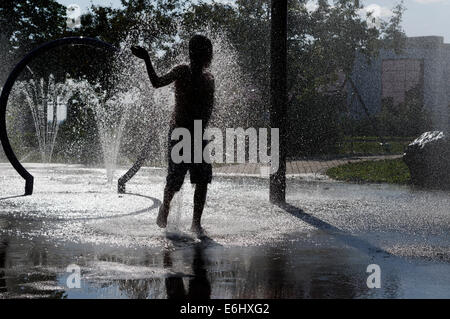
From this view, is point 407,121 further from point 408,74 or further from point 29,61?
point 29,61

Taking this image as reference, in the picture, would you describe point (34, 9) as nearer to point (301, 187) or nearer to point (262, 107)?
point (262, 107)

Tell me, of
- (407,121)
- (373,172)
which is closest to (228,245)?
(373,172)

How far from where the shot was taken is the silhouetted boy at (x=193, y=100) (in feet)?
25.4

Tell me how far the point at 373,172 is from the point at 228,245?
31.9ft

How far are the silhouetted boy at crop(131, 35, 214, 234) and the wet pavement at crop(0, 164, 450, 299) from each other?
1.59ft

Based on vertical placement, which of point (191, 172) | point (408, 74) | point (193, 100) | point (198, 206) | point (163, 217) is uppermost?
point (408, 74)

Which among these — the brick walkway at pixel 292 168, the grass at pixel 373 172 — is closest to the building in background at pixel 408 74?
the brick walkway at pixel 292 168

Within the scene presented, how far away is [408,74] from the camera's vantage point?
51.6 meters

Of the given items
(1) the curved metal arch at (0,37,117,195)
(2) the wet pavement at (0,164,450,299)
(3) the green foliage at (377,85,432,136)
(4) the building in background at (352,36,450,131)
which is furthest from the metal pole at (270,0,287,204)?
(4) the building in background at (352,36,450,131)

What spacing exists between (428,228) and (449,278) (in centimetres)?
287

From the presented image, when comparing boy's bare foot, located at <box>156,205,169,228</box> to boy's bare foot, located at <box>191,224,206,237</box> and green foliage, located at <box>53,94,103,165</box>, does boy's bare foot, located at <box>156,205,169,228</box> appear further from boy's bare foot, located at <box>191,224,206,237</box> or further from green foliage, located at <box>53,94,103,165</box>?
green foliage, located at <box>53,94,103,165</box>

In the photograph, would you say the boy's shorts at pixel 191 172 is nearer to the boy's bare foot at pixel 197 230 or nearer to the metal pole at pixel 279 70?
the boy's bare foot at pixel 197 230

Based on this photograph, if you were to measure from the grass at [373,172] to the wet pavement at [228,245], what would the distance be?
249 cm

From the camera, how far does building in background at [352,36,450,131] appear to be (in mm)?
48428
